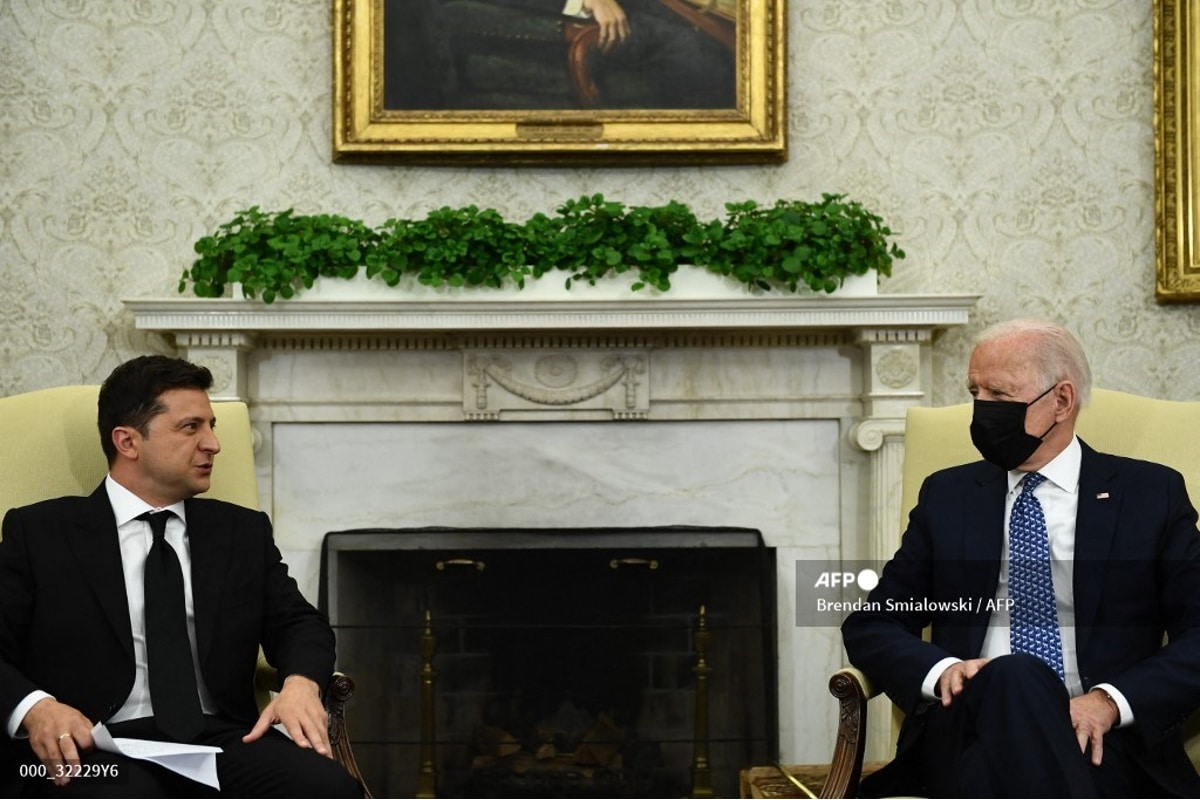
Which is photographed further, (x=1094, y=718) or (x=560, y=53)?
(x=560, y=53)

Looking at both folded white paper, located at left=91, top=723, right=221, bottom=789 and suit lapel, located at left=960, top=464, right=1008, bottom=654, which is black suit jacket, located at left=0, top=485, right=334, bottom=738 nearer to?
folded white paper, located at left=91, top=723, right=221, bottom=789

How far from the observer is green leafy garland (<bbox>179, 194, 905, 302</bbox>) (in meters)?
4.22

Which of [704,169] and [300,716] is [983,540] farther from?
[704,169]

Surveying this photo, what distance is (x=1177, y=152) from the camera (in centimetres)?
452

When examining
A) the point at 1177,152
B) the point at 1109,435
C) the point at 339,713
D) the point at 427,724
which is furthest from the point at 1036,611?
the point at 1177,152

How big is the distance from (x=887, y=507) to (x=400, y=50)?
2092mm

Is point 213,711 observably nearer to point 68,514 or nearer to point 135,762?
point 135,762

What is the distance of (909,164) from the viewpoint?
4605mm

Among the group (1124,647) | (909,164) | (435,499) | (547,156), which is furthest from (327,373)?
(1124,647)

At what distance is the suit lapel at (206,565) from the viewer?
112 inches

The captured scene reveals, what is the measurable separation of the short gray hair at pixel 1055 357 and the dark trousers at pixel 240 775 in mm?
1605

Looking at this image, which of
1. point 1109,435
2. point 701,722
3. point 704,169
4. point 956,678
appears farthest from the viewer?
point 704,169

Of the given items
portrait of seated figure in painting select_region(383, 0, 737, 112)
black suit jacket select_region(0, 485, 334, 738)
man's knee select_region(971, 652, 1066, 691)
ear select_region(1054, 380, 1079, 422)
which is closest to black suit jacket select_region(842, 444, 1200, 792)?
ear select_region(1054, 380, 1079, 422)

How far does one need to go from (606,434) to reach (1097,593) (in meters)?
2.00
